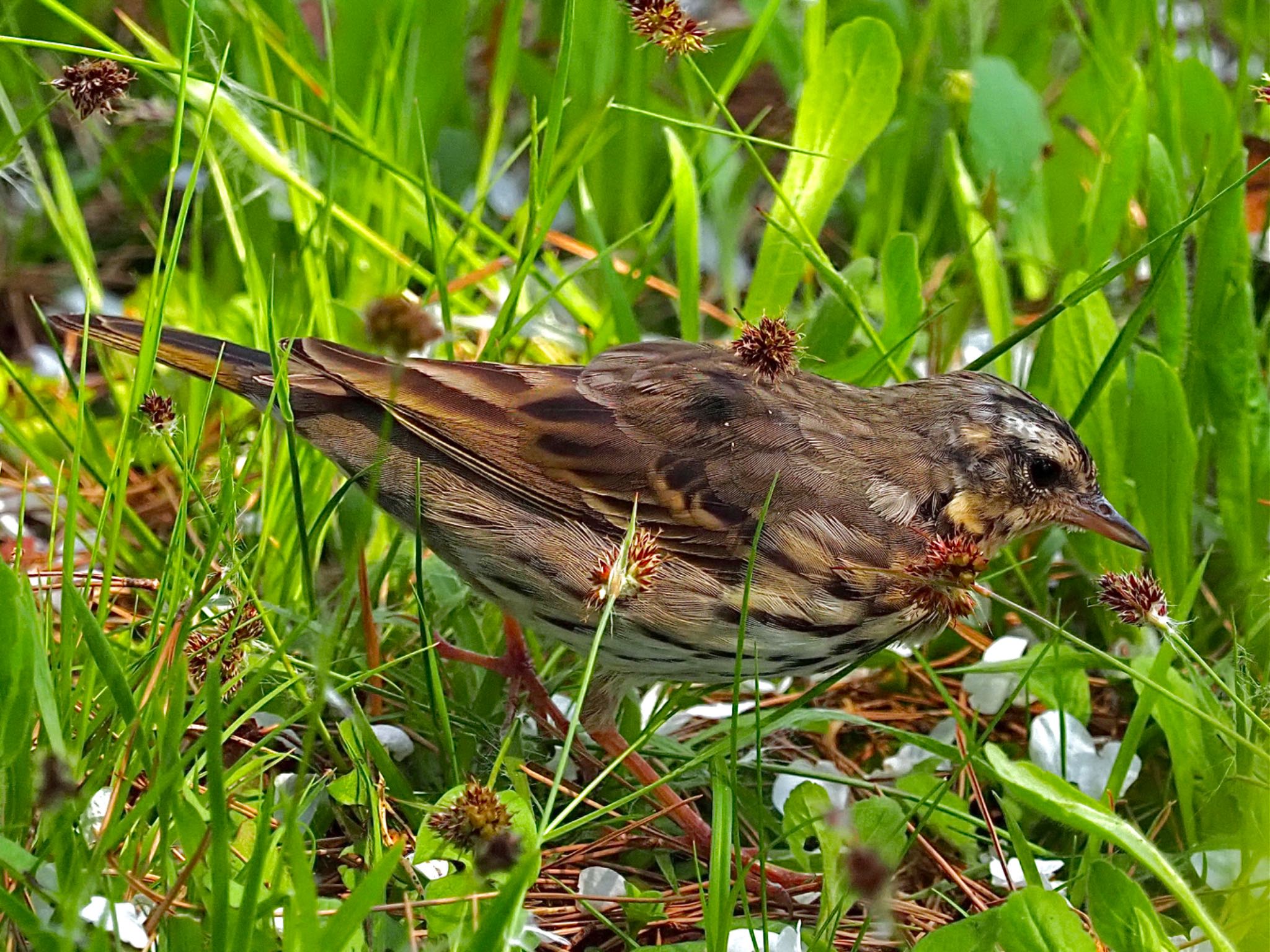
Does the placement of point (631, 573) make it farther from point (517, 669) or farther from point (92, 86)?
point (92, 86)

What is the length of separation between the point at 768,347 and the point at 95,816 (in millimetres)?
1410

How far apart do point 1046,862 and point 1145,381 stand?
1062 mm

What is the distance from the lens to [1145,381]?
10.5 feet

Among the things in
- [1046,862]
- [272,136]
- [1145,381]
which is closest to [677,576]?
[1046,862]

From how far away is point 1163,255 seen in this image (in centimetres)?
333

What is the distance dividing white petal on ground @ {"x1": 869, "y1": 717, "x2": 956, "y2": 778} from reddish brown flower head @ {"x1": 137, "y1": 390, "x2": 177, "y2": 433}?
1692 millimetres

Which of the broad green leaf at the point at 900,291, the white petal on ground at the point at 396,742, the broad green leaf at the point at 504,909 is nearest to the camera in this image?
the broad green leaf at the point at 504,909

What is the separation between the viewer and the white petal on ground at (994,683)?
342 cm

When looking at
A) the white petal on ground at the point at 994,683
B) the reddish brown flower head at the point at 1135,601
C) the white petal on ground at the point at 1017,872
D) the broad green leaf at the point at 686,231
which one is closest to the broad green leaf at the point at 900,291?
the broad green leaf at the point at 686,231

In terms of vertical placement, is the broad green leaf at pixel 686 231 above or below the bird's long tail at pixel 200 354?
above

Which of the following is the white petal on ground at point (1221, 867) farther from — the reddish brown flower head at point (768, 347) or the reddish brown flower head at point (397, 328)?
the reddish brown flower head at point (397, 328)

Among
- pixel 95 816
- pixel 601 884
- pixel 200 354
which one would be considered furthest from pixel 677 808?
pixel 200 354

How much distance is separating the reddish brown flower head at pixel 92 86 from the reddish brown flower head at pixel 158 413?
1.65 ft

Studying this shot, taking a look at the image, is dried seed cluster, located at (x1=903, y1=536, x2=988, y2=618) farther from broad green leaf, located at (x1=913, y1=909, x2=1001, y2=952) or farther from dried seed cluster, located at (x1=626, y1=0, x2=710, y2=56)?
dried seed cluster, located at (x1=626, y1=0, x2=710, y2=56)
